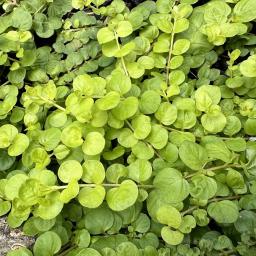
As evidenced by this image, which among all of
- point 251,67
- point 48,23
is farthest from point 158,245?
point 48,23

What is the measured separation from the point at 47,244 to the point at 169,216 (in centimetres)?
43

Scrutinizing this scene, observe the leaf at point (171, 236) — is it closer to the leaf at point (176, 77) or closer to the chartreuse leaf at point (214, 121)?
the chartreuse leaf at point (214, 121)

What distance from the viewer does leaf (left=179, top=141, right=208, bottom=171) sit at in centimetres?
148

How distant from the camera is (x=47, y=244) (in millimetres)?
1456

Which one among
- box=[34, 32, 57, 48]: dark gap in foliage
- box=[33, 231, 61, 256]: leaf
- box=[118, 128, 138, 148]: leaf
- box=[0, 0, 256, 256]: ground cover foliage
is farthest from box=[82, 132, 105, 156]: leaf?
box=[34, 32, 57, 48]: dark gap in foliage

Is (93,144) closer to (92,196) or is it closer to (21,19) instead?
(92,196)

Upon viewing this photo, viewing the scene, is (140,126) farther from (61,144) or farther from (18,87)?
(18,87)

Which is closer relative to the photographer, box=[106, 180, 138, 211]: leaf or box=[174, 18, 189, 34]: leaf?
box=[106, 180, 138, 211]: leaf

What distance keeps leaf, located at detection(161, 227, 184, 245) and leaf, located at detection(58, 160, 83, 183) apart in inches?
13.5

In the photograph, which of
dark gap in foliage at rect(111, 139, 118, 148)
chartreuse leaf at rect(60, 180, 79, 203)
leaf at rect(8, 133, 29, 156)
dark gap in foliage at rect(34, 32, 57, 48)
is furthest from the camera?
dark gap in foliage at rect(34, 32, 57, 48)

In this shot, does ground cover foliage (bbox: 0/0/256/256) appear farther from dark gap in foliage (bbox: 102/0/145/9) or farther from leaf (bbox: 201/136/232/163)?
dark gap in foliage (bbox: 102/0/145/9)

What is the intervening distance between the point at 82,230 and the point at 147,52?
824 mm

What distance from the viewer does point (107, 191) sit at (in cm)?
151

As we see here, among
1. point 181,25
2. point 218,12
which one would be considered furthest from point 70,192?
point 218,12
